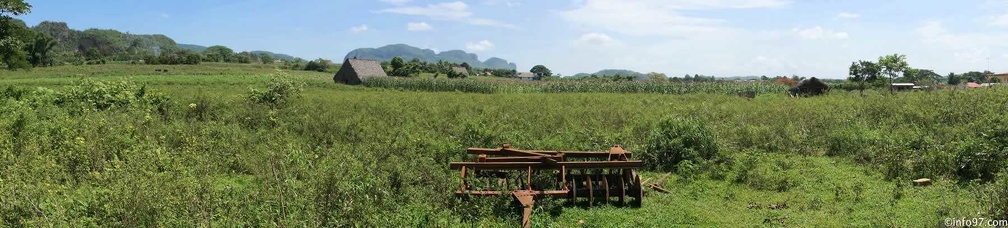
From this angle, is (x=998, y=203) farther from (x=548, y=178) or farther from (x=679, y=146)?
(x=679, y=146)

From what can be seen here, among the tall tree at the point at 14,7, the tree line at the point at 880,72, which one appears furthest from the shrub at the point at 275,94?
the tree line at the point at 880,72

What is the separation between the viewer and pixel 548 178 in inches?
360

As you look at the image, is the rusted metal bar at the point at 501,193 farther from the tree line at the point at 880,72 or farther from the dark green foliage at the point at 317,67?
the dark green foliage at the point at 317,67

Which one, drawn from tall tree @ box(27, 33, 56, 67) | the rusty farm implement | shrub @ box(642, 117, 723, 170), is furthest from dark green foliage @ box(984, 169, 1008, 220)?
tall tree @ box(27, 33, 56, 67)

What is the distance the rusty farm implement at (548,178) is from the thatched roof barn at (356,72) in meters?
40.5

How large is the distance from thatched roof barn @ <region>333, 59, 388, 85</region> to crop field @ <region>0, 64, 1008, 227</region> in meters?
29.3

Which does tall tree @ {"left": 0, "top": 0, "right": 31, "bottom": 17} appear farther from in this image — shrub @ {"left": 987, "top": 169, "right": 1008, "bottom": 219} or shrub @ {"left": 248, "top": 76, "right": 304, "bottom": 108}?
shrub @ {"left": 987, "top": 169, "right": 1008, "bottom": 219}

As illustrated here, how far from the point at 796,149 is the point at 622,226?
7382 millimetres

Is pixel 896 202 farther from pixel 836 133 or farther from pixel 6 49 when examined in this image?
pixel 6 49

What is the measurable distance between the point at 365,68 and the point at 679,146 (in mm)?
42477

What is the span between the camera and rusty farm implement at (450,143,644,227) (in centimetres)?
814

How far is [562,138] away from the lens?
13.3 metres

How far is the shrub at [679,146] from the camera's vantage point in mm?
11688

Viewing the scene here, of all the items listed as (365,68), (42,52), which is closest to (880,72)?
(365,68)
